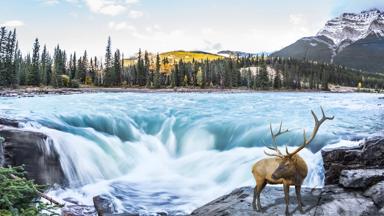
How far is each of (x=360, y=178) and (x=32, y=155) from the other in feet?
38.0

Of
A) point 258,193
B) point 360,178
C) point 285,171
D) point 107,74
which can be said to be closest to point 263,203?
point 258,193

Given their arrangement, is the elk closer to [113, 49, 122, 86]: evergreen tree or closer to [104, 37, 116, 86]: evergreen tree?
[104, 37, 116, 86]: evergreen tree

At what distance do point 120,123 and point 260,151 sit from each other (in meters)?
11.4

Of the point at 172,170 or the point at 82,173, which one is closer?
the point at 82,173

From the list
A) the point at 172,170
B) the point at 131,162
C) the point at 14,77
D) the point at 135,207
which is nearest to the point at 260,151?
the point at 172,170

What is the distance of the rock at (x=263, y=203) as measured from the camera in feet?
31.8

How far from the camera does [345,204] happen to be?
32.2ft

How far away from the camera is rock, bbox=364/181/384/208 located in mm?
9820

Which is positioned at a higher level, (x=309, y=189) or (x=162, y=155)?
(x=309, y=189)

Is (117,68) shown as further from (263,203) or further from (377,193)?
(377,193)

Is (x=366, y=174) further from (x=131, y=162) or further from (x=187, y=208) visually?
(x=131, y=162)

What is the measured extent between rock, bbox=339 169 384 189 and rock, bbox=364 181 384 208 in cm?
22

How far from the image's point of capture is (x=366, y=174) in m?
10.7

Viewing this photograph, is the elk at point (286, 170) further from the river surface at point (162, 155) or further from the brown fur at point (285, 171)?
the river surface at point (162, 155)
